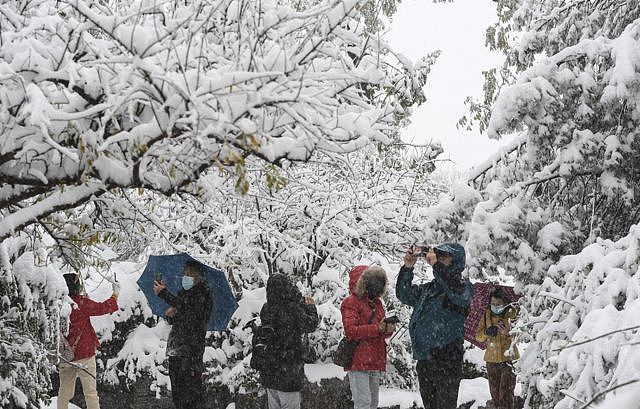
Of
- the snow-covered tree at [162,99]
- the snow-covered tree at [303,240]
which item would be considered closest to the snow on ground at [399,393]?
the snow-covered tree at [303,240]

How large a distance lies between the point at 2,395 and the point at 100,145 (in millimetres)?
2564

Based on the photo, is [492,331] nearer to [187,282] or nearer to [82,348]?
[187,282]

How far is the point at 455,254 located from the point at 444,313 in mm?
472

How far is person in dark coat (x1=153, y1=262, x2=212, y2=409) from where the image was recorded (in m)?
5.94

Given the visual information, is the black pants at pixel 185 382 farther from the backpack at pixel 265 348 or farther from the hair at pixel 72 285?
the hair at pixel 72 285

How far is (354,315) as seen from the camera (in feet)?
19.4

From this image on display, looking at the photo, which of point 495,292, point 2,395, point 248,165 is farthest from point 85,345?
point 495,292

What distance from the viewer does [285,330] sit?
5.80m

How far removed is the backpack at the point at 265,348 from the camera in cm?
578

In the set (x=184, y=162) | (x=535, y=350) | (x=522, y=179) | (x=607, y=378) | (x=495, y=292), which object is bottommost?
(x=607, y=378)

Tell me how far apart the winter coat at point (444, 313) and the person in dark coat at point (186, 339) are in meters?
1.83

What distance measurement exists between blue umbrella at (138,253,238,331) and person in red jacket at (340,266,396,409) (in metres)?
1.30

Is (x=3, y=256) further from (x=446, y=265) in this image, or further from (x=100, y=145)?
(x=446, y=265)

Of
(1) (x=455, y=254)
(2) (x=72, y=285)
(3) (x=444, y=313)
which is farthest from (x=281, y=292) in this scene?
(2) (x=72, y=285)
